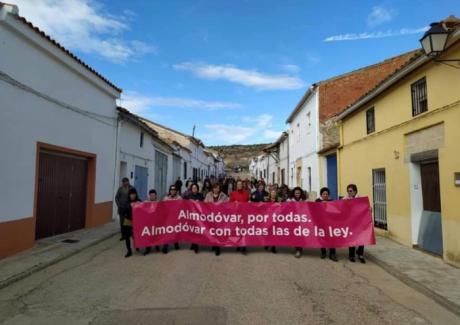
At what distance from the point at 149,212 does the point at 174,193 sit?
89 cm

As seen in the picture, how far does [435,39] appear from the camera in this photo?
7.00 metres

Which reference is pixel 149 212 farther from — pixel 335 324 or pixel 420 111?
pixel 420 111

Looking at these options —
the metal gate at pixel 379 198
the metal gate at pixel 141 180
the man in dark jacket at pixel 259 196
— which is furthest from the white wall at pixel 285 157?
the man in dark jacket at pixel 259 196

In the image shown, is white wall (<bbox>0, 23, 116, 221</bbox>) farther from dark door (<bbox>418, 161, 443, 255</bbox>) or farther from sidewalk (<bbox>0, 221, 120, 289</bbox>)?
dark door (<bbox>418, 161, 443, 255</bbox>)

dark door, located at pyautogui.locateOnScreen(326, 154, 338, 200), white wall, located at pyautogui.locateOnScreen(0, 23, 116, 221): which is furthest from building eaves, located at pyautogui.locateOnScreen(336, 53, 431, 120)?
white wall, located at pyautogui.locateOnScreen(0, 23, 116, 221)

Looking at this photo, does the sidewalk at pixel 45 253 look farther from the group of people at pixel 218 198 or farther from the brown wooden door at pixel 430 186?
the brown wooden door at pixel 430 186

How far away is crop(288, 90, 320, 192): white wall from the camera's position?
61.4ft

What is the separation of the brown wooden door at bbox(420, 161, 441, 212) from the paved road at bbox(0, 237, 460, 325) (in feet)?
7.02

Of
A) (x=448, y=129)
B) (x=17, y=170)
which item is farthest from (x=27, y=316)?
(x=448, y=129)

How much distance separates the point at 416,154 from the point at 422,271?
314cm

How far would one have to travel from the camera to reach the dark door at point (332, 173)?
16234 millimetres

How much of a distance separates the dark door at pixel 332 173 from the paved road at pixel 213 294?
8639 millimetres

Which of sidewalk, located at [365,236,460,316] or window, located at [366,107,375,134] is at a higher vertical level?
window, located at [366,107,375,134]

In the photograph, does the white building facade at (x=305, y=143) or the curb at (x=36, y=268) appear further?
the white building facade at (x=305, y=143)
